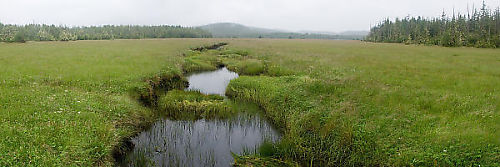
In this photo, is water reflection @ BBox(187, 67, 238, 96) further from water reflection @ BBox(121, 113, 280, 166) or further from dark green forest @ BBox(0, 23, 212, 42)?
dark green forest @ BBox(0, 23, 212, 42)

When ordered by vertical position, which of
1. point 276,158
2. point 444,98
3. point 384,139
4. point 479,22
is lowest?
point 276,158

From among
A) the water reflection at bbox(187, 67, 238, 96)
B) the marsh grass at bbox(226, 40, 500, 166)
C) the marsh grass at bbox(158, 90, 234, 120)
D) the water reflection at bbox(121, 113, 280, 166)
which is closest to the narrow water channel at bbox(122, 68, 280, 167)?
the water reflection at bbox(121, 113, 280, 166)

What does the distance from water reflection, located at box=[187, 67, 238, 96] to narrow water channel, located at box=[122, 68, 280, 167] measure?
6393mm

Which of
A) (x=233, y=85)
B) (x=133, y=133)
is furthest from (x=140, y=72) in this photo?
(x=133, y=133)

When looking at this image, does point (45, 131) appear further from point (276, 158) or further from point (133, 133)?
point (276, 158)

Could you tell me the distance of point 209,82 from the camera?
25.9m

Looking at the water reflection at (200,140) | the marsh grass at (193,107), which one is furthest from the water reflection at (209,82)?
the water reflection at (200,140)

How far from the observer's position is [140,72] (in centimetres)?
2262

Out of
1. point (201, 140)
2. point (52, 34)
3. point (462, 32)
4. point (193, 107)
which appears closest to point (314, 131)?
point (201, 140)

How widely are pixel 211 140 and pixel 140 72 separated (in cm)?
1349

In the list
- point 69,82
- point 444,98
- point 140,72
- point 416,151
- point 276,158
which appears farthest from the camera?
point 140,72

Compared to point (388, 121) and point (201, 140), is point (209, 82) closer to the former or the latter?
point (201, 140)

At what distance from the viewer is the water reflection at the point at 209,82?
2199 cm

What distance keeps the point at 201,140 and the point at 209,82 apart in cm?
1425
